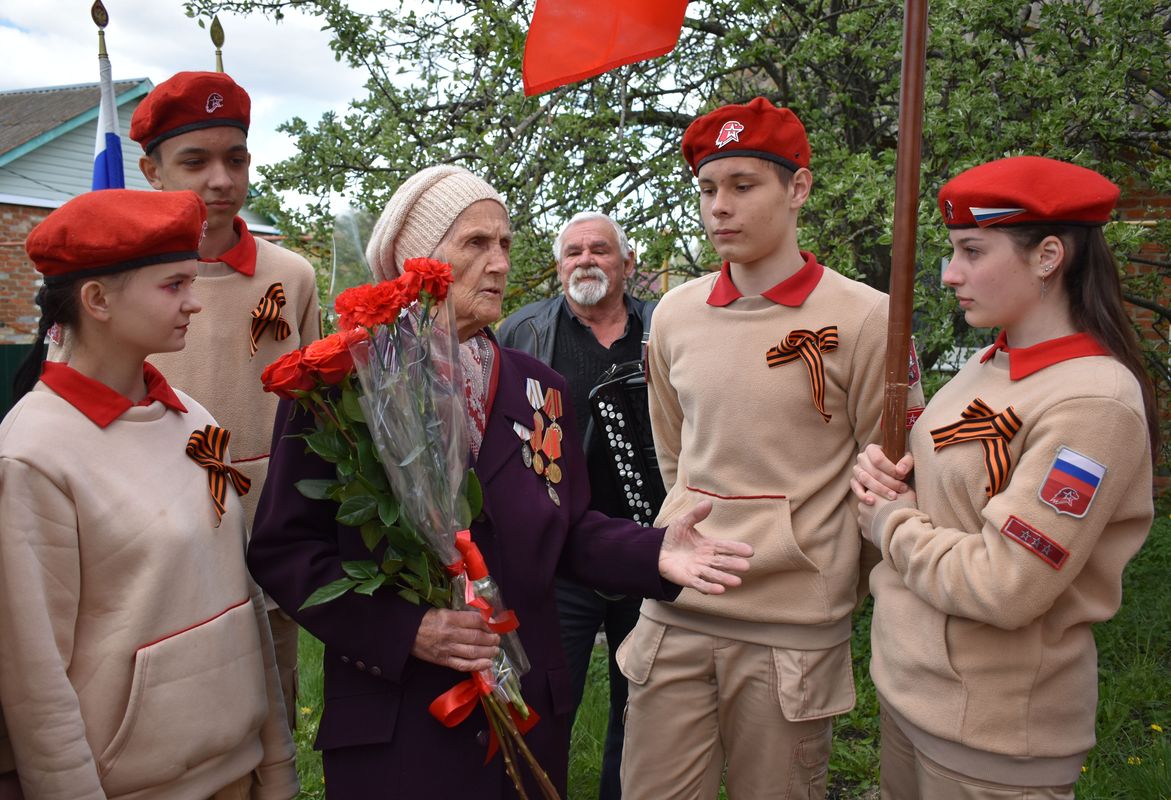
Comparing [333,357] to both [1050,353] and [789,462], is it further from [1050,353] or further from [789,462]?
[1050,353]

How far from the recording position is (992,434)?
225 centimetres

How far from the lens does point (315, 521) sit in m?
2.18

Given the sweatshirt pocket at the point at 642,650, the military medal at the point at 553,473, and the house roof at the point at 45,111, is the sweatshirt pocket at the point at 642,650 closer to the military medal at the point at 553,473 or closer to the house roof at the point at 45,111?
the military medal at the point at 553,473

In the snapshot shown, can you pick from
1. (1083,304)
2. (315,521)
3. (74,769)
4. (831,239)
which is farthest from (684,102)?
(74,769)

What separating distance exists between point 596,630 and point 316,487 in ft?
7.09

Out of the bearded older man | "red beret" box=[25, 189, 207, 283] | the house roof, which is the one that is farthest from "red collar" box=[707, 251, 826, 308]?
the house roof

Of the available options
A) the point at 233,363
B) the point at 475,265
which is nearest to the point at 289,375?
the point at 475,265

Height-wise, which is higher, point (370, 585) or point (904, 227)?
point (904, 227)

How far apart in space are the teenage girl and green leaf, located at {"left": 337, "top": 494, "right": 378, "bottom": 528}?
382 mm

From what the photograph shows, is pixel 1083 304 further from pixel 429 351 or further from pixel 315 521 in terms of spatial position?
pixel 315 521

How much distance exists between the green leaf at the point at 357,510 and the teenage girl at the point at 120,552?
1.25ft

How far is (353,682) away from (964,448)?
1.53 meters

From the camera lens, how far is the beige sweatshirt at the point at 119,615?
6.09ft

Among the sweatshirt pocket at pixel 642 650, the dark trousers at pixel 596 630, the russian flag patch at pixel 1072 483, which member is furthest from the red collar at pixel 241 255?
the russian flag patch at pixel 1072 483
